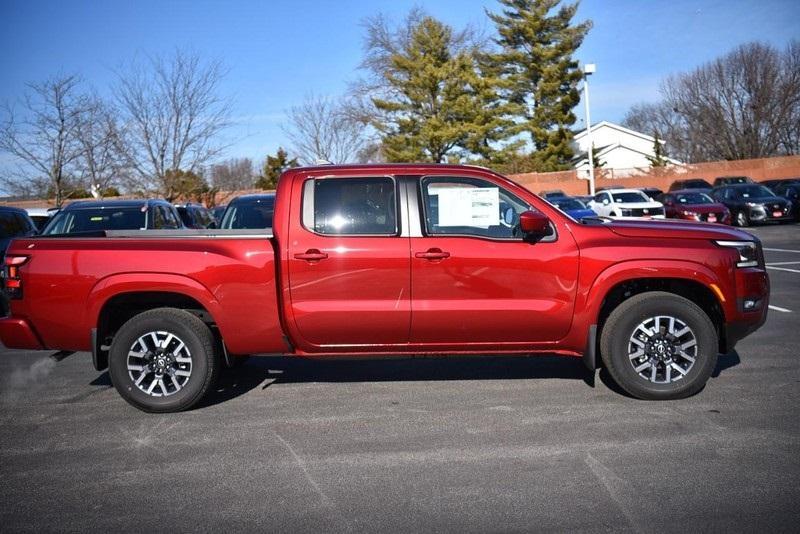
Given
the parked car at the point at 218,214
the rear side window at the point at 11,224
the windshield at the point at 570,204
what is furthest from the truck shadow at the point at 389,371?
the windshield at the point at 570,204

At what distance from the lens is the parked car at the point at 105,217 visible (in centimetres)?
1133

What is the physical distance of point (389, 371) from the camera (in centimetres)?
676

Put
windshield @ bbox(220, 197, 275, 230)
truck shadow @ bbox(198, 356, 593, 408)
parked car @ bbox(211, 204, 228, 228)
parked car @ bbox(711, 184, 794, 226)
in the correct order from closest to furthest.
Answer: truck shadow @ bbox(198, 356, 593, 408) → windshield @ bbox(220, 197, 275, 230) → parked car @ bbox(211, 204, 228, 228) → parked car @ bbox(711, 184, 794, 226)

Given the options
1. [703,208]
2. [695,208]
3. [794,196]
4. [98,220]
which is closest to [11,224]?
[98,220]

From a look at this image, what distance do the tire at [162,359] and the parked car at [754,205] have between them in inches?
994

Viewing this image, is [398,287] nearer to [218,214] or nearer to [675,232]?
[675,232]

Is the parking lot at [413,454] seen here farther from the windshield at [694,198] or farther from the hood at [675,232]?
the windshield at [694,198]

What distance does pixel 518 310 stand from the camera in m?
5.35

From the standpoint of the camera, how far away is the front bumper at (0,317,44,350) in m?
5.46

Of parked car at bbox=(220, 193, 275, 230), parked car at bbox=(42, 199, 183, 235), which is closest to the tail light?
parked car at bbox=(220, 193, 275, 230)

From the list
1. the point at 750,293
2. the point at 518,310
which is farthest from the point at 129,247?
the point at 750,293

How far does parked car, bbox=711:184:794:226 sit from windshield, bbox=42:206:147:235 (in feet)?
73.8

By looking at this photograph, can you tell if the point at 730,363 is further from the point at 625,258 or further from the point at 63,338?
the point at 63,338

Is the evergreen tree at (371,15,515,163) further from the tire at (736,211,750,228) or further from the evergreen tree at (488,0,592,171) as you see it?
the tire at (736,211,750,228)
